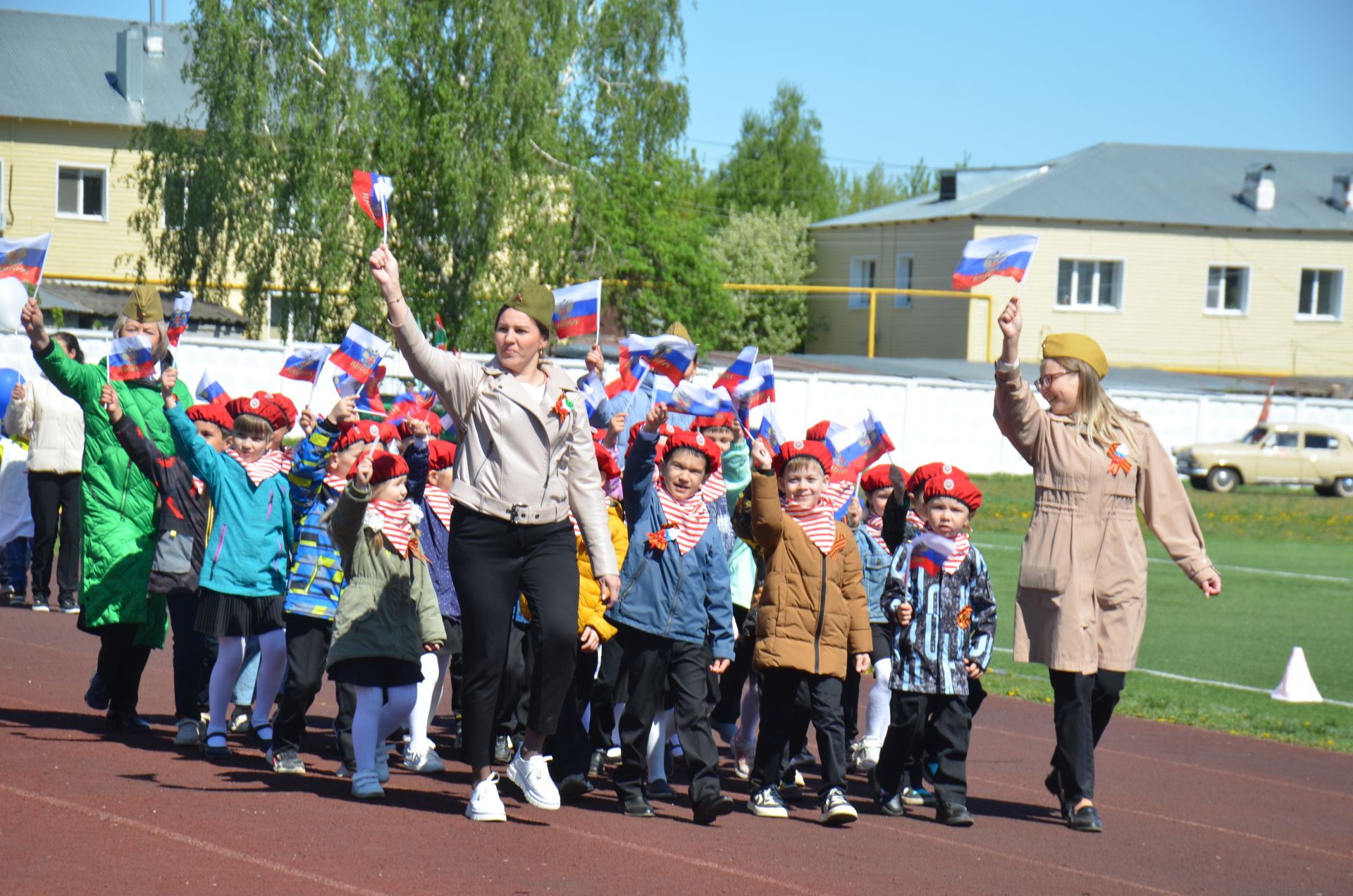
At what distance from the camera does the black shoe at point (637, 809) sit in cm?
648

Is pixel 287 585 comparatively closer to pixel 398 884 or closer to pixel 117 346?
pixel 117 346

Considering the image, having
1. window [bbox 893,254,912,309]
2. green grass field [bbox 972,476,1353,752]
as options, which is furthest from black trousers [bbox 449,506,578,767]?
window [bbox 893,254,912,309]

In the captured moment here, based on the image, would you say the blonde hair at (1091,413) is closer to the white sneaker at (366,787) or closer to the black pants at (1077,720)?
the black pants at (1077,720)

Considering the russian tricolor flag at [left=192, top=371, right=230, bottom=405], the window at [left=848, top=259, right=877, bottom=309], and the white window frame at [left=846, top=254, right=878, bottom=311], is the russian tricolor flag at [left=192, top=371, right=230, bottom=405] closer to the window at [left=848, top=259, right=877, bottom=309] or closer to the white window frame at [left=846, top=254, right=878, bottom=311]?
the white window frame at [left=846, top=254, right=878, bottom=311]

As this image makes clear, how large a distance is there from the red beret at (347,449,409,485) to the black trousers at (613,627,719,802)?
1.20 metres

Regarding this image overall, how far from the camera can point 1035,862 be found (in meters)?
6.22

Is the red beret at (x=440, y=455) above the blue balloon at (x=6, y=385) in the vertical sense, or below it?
below

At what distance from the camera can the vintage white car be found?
1465 inches

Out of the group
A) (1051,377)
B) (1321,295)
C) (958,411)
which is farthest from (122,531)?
(1321,295)

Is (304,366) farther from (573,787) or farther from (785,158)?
(785,158)

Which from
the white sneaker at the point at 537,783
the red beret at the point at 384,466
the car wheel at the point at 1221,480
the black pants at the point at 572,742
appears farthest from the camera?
the car wheel at the point at 1221,480

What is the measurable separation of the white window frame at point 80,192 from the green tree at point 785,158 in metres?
43.6

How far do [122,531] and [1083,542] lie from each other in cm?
463

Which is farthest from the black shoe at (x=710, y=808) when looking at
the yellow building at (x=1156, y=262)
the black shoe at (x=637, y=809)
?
the yellow building at (x=1156, y=262)
